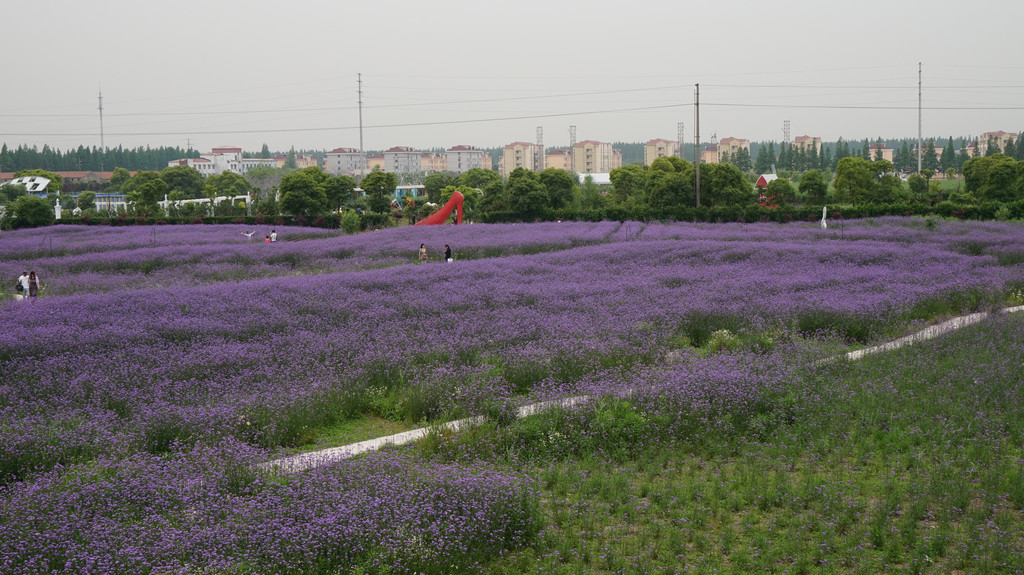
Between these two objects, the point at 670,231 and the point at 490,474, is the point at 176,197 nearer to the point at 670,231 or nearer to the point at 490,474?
the point at 670,231

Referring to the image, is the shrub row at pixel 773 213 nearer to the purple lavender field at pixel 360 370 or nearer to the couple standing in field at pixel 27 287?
the purple lavender field at pixel 360 370

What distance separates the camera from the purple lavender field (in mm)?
5723

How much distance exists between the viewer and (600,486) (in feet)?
23.4

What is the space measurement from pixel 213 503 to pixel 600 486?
3.42 meters

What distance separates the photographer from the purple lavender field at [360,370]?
18.8ft

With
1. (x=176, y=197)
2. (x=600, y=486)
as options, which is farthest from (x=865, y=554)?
(x=176, y=197)

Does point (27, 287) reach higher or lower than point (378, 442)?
higher

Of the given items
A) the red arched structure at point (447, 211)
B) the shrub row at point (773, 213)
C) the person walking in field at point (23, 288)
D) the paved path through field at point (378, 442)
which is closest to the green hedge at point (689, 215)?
the shrub row at point (773, 213)

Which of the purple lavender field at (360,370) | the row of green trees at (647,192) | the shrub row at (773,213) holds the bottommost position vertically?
the purple lavender field at (360,370)

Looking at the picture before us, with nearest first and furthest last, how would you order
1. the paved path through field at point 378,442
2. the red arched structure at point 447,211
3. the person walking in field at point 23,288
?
the paved path through field at point 378,442 < the person walking in field at point 23,288 < the red arched structure at point 447,211

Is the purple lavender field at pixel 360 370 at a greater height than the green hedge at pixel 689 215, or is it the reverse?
the green hedge at pixel 689 215

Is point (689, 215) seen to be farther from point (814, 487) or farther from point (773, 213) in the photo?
point (814, 487)

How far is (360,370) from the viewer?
1080 cm

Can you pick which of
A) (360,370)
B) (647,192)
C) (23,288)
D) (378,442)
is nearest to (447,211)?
(647,192)
